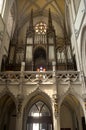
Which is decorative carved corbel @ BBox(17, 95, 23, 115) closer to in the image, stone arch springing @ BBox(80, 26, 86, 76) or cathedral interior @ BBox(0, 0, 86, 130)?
cathedral interior @ BBox(0, 0, 86, 130)

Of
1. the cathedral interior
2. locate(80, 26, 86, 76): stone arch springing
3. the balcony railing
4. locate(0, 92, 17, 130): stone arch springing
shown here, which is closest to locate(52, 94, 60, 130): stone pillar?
the cathedral interior

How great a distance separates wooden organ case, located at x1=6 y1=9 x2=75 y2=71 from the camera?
1301cm

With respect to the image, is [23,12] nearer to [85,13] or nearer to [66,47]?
[66,47]

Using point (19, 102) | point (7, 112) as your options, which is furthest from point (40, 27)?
point (19, 102)

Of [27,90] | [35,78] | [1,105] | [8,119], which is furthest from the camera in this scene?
[8,119]

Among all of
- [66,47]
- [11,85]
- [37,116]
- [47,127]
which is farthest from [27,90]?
[66,47]

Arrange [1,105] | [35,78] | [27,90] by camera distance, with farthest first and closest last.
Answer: [1,105] < [35,78] < [27,90]

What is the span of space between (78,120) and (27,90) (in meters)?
4.62

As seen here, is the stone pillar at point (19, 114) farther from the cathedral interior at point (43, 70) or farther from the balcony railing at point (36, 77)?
the balcony railing at point (36, 77)

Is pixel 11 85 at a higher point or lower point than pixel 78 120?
higher

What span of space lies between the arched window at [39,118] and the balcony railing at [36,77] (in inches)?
94.7

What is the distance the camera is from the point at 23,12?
17.2 m

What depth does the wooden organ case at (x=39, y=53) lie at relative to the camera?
Result: 13.0 meters

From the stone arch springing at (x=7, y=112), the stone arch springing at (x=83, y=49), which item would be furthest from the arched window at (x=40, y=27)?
the stone arch springing at (x=7, y=112)
